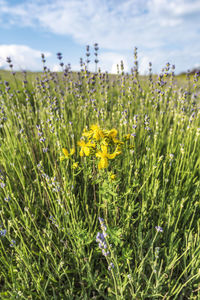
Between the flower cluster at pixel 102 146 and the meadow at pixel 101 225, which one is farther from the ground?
the flower cluster at pixel 102 146

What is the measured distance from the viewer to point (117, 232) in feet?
4.34

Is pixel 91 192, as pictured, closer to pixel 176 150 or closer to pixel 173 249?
pixel 173 249

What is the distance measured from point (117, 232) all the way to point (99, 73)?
7.63 ft

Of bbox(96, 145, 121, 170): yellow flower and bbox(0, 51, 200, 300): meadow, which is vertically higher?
bbox(96, 145, 121, 170): yellow flower

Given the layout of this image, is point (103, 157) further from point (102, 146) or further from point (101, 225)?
point (101, 225)

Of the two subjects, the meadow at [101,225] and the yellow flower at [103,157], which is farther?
the meadow at [101,225]

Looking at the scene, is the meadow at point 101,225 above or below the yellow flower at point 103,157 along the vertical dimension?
below

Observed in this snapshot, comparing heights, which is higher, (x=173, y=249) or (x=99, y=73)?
(x=99, y=73)

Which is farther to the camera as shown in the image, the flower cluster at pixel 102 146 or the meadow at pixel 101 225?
the meadow at pixel 101 225

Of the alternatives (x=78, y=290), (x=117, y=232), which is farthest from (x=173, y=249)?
(x=78, y=290)

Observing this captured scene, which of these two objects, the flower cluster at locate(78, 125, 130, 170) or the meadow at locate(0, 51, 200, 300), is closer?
the flower cluster at locate(78, 125, 130, 170)

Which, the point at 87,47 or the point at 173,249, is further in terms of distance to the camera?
the point at 87,47

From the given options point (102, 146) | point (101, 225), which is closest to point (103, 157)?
point (102, 146)

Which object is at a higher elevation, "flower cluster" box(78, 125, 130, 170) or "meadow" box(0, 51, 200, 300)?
"flower cluster" box(78, 125, 130, 170)
